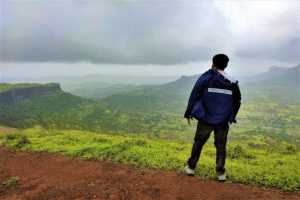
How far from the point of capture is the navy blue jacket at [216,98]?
329 centimetres

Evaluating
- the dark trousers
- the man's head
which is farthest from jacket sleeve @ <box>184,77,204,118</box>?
the man's head

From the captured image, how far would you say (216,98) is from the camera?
3330 mm

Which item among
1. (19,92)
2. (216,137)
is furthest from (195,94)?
(19,92)

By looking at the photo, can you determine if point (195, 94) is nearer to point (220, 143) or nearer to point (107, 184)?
point (220, 143)

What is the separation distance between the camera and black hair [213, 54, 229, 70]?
3.42 m

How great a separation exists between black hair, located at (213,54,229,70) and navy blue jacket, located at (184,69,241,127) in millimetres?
205

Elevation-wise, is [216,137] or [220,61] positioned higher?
[220,61]

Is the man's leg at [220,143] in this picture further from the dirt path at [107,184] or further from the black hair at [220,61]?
the black hair at [220,61]

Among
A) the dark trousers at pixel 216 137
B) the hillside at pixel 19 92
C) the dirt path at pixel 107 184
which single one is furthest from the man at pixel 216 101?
the hillside at pixel 19 92

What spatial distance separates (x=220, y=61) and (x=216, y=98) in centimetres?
87

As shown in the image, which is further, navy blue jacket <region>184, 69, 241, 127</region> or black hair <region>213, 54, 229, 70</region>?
black hair <region>213, 54, 229, 70</region>

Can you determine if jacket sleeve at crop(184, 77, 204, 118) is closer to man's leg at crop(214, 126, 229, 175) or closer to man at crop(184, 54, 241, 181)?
man at crop(184, 54, 241, 181)

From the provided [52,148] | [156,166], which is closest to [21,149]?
[52,148]

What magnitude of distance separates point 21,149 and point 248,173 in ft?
26.5
